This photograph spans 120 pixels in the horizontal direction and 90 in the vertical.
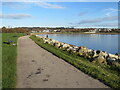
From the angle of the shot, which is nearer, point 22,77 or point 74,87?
point 74,87

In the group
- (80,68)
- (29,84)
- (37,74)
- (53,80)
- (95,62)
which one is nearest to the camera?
(29,84)

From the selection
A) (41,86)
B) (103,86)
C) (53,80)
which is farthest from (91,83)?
(41,86)

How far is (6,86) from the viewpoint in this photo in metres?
4.78

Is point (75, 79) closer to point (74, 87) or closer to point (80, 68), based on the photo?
point (74, 87)

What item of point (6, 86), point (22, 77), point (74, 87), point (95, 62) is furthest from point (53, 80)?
point (95, 62)

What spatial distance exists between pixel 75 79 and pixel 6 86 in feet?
9.16

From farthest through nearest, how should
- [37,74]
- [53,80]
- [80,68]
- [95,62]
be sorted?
[95,62] < [80,68] < [37,74] < [53,80]

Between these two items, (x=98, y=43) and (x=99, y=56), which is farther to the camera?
(x=98, y=43)

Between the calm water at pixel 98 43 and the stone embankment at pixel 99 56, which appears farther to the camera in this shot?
the calm water at pixel 98 43

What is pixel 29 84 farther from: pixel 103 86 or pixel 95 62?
pixel 95 62

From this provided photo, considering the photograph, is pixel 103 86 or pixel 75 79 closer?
pixel 103 86

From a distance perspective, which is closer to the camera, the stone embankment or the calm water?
the stone embankment

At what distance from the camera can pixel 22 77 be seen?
19.2 feet

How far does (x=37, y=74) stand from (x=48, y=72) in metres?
0.60
